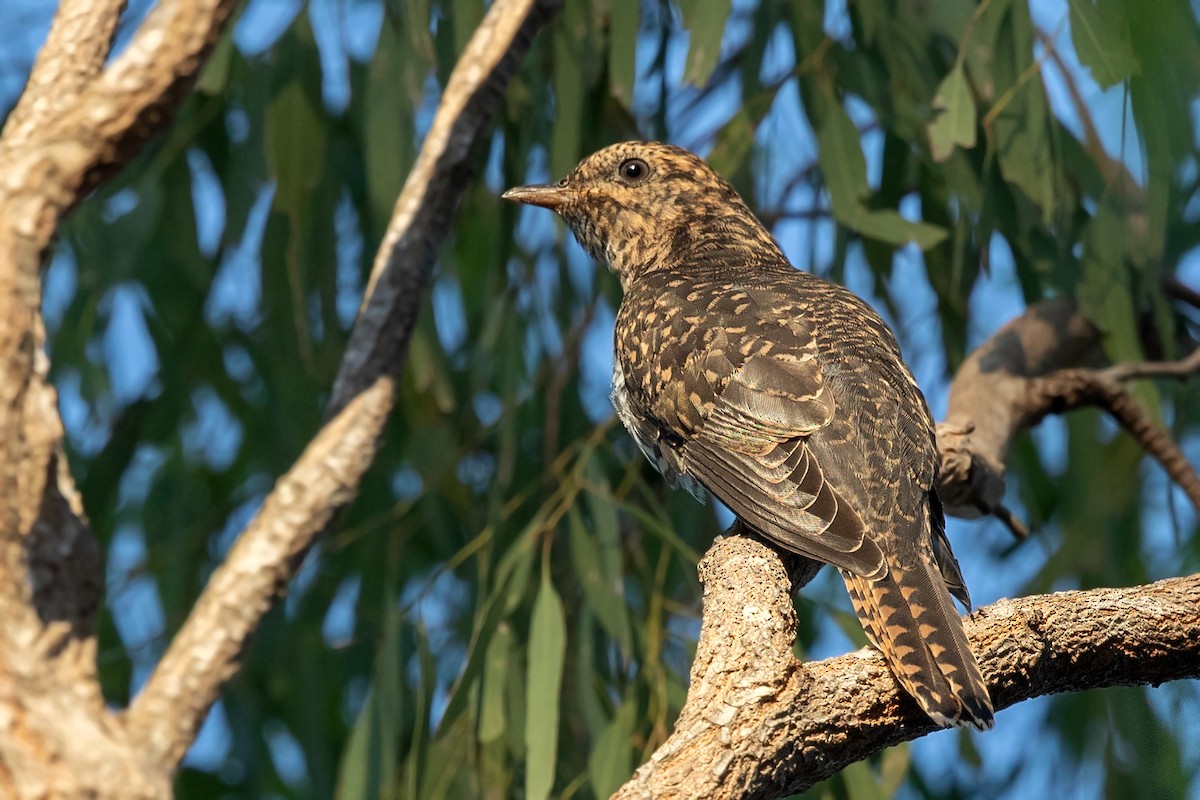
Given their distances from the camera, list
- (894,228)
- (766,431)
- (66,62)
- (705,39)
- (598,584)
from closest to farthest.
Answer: (66,62)
(766,431)
(705,39)
(894,228)
(598,584)

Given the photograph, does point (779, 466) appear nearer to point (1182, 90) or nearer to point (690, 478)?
point (690, 478)

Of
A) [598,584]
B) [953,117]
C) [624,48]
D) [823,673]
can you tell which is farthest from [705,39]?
[823,673]

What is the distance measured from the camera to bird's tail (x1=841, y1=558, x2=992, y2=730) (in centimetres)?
252

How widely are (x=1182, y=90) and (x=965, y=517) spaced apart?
1.36 m

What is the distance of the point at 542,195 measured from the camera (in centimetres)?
445

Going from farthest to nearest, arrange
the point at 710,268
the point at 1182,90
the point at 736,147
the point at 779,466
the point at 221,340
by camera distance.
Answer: the point at 221,340, the point at 736,147, the point at 710,268, the point at 1182,90, the point at 779,466

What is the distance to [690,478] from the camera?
3.78m

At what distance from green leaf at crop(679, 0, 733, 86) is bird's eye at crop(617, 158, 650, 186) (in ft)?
2.43

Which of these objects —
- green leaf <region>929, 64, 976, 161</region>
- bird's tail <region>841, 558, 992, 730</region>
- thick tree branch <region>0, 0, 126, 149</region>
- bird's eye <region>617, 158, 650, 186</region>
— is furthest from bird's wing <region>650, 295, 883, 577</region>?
thick tree branch <region>0, 0, 126, 149</region>

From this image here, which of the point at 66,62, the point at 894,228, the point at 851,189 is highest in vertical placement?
the point at 851,189

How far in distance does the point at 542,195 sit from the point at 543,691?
4.88ft

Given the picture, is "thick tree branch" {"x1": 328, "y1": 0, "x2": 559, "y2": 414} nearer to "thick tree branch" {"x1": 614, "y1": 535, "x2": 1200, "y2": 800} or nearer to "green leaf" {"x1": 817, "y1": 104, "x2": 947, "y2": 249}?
"green leaf" {"x1": 817, "y1": 104, "x2": 947, "y2": 249}

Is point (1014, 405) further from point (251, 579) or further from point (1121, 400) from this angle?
point (251, 579)

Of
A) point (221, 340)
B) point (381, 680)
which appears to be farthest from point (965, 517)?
point (221, 340)
